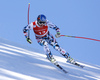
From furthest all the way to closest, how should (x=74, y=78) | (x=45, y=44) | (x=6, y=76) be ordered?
(x=45, y=44)
(x=74, y=78)
(x=6, y=76)

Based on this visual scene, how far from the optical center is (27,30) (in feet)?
14.8

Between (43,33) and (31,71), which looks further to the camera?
(43,33)

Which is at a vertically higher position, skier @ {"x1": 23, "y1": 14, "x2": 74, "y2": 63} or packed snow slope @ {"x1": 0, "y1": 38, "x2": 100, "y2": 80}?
skier @ {"x1": 23, "y1": 14, "x2": 74, "y2": 63}

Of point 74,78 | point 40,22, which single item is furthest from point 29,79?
point 40,22

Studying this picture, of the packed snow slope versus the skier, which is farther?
the skier

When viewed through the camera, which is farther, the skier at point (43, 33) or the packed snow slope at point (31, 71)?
the skier at point (43, 33)

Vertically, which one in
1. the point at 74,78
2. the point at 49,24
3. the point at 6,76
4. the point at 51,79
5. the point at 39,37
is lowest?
the point at 6,76

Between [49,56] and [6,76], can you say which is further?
[49,56]

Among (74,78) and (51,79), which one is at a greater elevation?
(74,78)

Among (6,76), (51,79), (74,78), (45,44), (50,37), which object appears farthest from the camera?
(50,37)

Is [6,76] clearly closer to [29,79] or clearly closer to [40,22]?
[29,79]

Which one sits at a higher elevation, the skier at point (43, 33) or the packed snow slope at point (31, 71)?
the skier at point (43, 33)

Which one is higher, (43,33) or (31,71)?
(43,33)

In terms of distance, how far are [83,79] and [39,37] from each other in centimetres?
135
